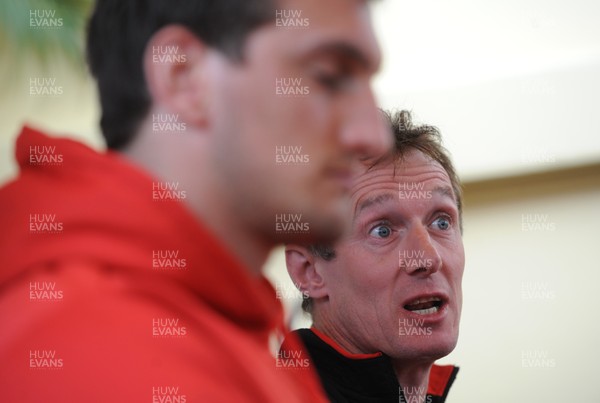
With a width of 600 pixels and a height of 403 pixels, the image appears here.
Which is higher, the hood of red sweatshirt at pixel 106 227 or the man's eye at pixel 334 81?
the man's eye at pixel 334 81

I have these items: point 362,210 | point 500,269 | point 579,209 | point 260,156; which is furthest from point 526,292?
point 260,156

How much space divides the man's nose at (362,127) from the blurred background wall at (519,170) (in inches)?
92.9

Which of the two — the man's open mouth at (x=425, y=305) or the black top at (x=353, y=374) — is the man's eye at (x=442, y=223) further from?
the black top at (x=353, y=374)

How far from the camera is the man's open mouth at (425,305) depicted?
1.57 meters

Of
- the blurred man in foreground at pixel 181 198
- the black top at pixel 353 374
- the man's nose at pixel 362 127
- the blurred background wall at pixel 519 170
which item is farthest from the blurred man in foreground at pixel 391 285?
the blurred background wall at pixel 519 170

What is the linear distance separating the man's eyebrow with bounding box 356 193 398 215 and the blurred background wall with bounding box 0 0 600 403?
1.47 m

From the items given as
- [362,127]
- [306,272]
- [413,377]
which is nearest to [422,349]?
[413,377]

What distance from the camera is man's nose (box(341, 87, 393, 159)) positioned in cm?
72

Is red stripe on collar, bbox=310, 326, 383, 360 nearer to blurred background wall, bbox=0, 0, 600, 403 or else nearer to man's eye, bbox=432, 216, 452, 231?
man's eye, bbox=432, 216, 452, 231

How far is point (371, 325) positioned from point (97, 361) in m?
1.09

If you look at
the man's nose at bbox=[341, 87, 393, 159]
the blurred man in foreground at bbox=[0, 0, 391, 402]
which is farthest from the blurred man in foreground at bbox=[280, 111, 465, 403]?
the man's nose at bbox=[341, 87, 393, 159]

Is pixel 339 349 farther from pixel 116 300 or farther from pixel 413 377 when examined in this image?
pixel 116 300

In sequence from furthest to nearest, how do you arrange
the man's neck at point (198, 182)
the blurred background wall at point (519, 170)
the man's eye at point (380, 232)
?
the blurred background wall at point (519, 170) < the man's eye at point (380, 232) < the man's neck at point (198, 182)

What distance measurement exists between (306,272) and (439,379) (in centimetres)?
36
